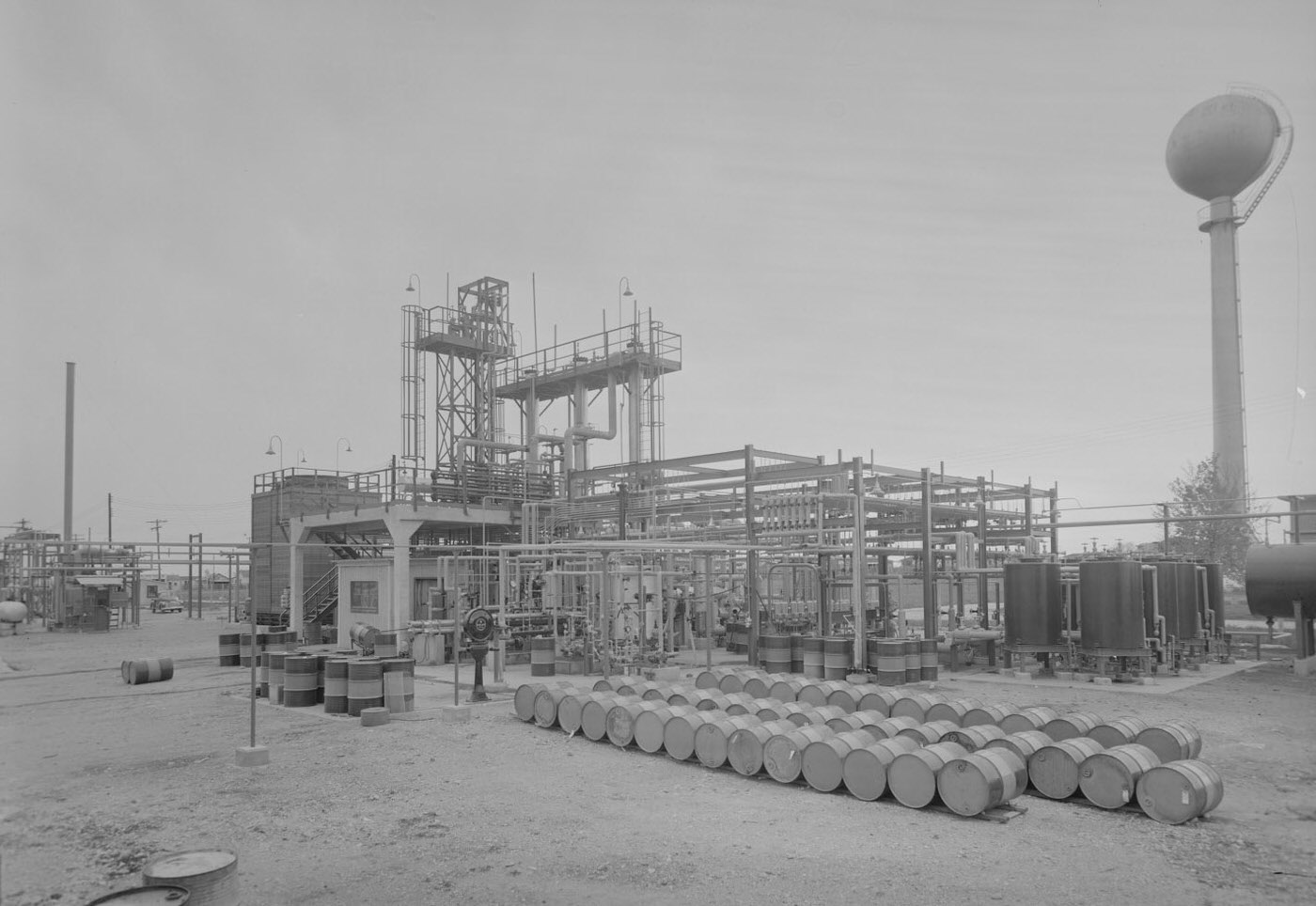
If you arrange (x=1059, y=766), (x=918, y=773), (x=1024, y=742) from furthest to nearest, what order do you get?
(x=1024, y=742)
(x=1059, y=766)
(x=918, y=773)

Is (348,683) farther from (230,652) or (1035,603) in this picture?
(1035,603)

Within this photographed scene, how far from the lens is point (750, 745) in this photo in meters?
10.5

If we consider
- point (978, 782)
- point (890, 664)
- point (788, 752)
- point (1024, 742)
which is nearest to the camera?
point (978, 782)

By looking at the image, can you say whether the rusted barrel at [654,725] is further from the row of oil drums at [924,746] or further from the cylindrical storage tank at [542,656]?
the cylindrical storage tank at [542,656]

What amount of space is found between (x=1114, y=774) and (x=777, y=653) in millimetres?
10953

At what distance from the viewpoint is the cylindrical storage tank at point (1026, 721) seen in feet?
35.0

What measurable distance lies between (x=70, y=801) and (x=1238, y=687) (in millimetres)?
19056

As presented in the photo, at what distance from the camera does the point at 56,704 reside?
55.6 feet

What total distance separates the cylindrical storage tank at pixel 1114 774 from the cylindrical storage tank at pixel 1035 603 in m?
10.6

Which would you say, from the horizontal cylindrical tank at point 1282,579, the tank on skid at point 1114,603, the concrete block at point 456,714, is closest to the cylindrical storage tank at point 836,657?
the tank on skid at point 1114,603

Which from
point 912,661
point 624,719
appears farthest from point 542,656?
point 624,719

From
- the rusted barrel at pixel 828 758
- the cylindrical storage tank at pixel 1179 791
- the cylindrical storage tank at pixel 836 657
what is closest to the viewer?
the cylindrical storage tank at pixel 1179 791

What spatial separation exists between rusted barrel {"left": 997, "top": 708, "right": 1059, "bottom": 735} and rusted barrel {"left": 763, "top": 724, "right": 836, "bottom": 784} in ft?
7.01

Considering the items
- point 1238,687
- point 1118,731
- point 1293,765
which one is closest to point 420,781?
point 1118,731
